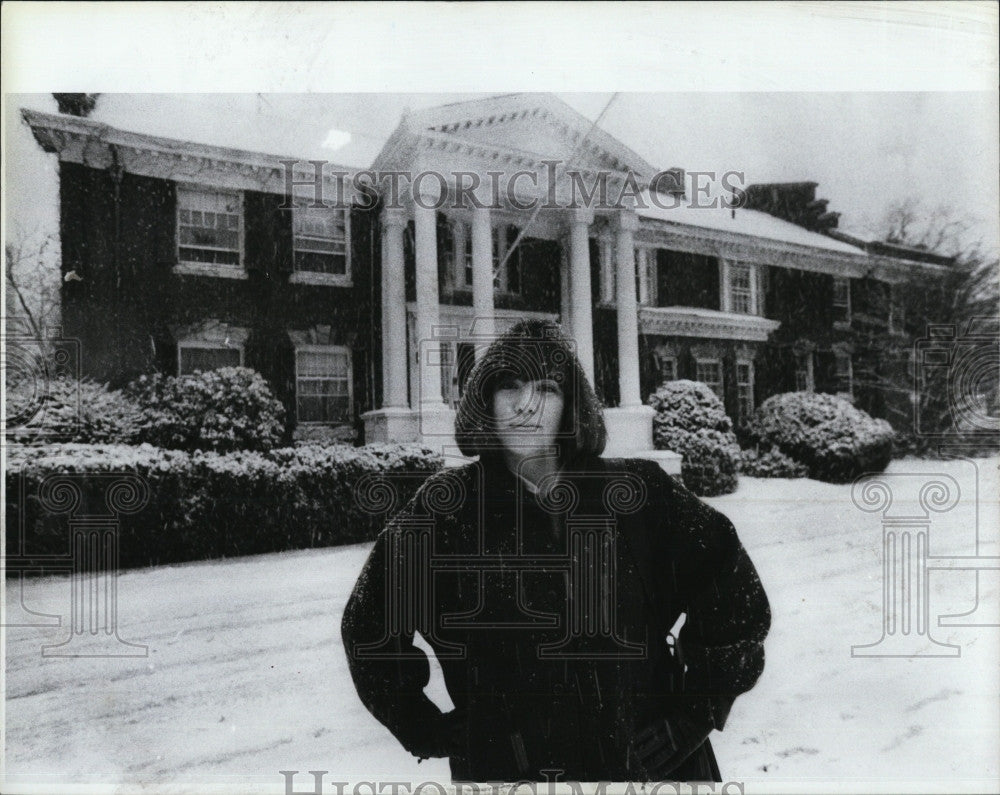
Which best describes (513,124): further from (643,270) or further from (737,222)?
(737,222)

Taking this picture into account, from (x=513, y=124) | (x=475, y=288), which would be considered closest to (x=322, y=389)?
(x=475, y=288)

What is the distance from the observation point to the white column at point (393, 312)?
120 inches

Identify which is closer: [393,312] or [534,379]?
[534,379]

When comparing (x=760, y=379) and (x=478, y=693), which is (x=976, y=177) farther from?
(x=478, y=693)

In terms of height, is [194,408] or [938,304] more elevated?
[938,304]

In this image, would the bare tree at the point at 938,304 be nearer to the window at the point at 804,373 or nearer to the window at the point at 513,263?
the window at the point at 804,373

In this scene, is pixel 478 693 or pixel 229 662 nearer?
pixel 478 693

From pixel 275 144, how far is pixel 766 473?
263 cm

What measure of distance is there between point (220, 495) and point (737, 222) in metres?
2.60

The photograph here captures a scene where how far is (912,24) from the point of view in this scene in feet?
10.3

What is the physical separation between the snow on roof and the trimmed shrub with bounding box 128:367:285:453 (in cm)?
197

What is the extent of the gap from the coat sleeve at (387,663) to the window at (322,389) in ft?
2.19

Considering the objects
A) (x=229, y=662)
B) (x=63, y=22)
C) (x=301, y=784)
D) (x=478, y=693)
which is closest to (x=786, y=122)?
(x=478, y=693)

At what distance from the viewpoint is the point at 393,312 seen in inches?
121
